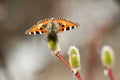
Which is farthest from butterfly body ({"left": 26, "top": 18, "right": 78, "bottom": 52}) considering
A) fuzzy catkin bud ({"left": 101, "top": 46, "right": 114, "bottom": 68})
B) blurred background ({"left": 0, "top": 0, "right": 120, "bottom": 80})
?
blurred background ({"left": 0, "top": 0, "right": 120, "bottom": 80})

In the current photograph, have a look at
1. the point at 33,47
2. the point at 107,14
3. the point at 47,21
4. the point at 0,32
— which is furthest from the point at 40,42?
the point at 47,21

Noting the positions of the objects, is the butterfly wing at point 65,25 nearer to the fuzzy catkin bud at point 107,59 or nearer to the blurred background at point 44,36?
the fuzzy catkin bud at point 107,59

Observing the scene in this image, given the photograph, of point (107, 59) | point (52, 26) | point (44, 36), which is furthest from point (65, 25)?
point (44, 36)

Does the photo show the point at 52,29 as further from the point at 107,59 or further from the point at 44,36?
the point at 44,36

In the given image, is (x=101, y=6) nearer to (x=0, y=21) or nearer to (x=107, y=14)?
(x=107, y=14)

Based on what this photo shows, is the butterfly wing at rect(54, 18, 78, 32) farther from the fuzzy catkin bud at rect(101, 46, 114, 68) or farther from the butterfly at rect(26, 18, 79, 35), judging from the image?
the fuzzy catkin bud at rect(101, 46, 114, 68)

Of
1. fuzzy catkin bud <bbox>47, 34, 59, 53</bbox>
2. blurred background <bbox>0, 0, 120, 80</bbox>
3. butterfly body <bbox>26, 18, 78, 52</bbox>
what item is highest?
butterfly body <bbox>26, 18, 78, 52</bbox>

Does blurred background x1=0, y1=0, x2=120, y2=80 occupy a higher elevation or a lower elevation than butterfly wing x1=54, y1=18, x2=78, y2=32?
lower

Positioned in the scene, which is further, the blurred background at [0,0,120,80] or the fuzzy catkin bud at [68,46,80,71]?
the blurred background at [0,0,120,80]

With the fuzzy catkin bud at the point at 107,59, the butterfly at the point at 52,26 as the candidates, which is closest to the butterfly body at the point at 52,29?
the butterfly at the point at 52,26
